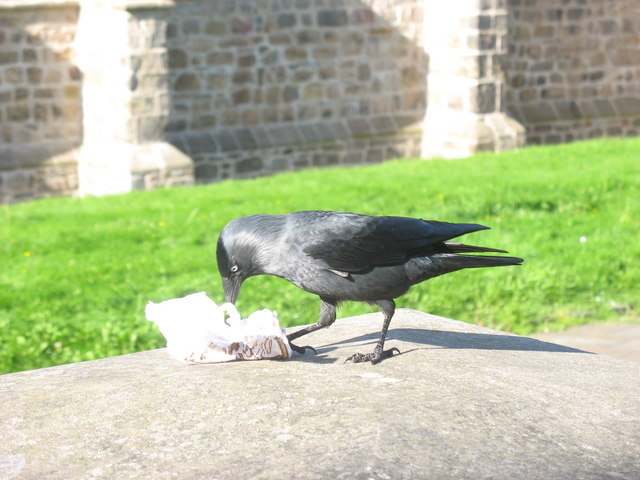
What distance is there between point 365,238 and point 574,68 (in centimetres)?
1402

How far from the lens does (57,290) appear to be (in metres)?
6.93

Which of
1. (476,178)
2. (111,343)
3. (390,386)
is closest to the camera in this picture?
(390,386)

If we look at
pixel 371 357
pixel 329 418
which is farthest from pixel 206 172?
pixel 329 418

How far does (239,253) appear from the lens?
354cm

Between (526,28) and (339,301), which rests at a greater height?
(526,28)

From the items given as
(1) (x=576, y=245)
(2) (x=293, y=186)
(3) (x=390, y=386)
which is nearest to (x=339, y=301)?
(3) (x=390, y=386)

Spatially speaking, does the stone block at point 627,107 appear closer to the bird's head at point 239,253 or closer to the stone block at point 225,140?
the stone block at point 225,140

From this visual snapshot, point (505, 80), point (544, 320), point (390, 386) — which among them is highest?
point (505, 80)

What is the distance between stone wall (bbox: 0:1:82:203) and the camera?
12.2 meters

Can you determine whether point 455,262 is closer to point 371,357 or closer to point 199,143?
point 371,357

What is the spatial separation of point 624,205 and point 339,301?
6248 mm

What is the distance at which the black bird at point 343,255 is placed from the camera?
354 centimetres

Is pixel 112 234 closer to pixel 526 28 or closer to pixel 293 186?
pixel 293 186

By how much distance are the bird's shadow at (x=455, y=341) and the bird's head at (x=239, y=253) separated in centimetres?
61
